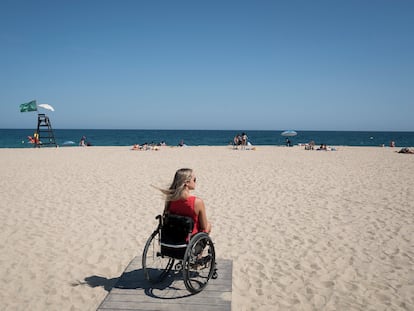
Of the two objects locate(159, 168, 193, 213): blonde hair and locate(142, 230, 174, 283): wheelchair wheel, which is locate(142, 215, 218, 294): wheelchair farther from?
locate(159, 168, 193, 213): blonde hair

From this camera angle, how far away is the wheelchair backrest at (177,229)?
10.8 feet

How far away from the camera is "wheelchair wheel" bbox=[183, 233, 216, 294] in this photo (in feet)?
10.6

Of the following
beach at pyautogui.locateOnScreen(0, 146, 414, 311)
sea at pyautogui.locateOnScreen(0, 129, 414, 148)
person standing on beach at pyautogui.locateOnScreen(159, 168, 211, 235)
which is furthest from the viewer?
sea at pyautogui.locateOnScreen(0, 129, 414, 148)

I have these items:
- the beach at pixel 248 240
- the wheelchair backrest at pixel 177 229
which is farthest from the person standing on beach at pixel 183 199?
the beach at pixel 248 240

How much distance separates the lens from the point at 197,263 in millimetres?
3590

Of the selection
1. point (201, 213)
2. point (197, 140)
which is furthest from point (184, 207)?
point (197, 140)

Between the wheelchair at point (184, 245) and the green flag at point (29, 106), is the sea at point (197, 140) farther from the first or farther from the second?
the wheelchair at point (184, 245)

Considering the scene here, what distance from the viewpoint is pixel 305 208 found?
26.0 ft

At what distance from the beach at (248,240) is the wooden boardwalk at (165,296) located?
1.20ft

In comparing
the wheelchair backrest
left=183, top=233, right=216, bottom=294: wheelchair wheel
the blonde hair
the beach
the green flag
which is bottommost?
the beach

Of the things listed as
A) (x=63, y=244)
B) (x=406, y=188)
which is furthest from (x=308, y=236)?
(x=406, y=188)

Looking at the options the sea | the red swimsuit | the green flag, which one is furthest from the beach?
the sea

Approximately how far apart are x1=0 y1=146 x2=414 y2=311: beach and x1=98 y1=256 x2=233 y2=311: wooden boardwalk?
36cm

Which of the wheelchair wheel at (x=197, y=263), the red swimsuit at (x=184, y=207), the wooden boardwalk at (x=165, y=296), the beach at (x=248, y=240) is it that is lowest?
the beach at (x=248, y=240)
